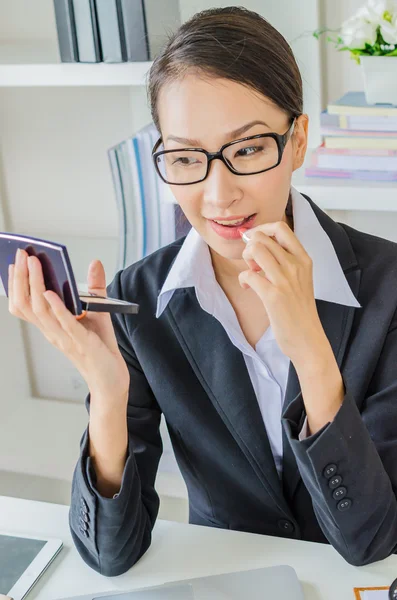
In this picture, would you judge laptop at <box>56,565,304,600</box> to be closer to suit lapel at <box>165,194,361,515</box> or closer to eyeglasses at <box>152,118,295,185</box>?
suit lapel at <box>165,194,361,515</box>

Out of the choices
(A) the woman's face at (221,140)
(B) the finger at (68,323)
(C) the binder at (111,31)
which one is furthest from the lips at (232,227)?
(C) the binder at (111,31)

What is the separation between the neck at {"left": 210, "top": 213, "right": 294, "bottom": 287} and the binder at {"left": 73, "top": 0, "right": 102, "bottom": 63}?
0.63m

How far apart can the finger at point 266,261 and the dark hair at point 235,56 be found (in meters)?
0.23

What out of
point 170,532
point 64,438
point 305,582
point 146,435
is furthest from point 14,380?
point 305,582

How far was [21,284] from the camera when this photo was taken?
1.01m

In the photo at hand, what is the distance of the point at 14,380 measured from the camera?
97.3 inches

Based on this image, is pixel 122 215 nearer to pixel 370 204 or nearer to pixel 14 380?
pixel 370 204

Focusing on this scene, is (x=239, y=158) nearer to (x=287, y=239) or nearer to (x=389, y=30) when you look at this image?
(x=287, y=239)

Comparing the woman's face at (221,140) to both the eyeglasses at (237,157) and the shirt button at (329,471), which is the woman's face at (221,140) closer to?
the eyeglasses at (237,157)

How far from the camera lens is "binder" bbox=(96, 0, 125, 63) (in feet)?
5.43

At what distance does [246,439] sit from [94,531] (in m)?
0.26

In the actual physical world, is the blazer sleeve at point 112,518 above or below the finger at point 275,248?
below

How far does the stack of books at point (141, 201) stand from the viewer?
1.76m

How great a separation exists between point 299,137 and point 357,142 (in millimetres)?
Answer: 479
